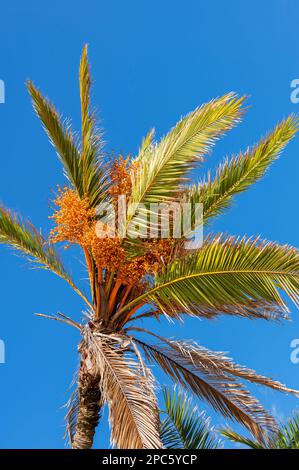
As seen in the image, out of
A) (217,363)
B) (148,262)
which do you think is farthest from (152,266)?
(217,363)

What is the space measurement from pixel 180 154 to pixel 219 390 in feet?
12.2

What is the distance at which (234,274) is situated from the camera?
28.7 ft

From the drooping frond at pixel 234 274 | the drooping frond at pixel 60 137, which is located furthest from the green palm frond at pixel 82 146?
the drooping frond at pixel 234 274

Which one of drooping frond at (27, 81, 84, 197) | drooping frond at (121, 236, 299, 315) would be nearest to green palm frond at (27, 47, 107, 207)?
drooping frond at (27, 81, 84, 197)

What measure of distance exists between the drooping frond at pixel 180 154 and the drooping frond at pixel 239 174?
494mm

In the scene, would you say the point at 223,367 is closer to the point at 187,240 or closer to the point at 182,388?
the point at 182,388

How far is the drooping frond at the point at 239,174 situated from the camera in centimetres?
916

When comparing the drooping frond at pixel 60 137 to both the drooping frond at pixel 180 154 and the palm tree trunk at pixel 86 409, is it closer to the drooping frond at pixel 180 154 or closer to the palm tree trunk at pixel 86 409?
the drooping frond at pixel 180 154

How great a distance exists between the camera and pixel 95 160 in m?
10.2

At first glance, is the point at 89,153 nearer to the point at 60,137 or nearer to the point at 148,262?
the point at 60,137

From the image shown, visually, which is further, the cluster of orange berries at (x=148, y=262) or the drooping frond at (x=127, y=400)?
the cluster of orange berries at (x=148, y=262)
